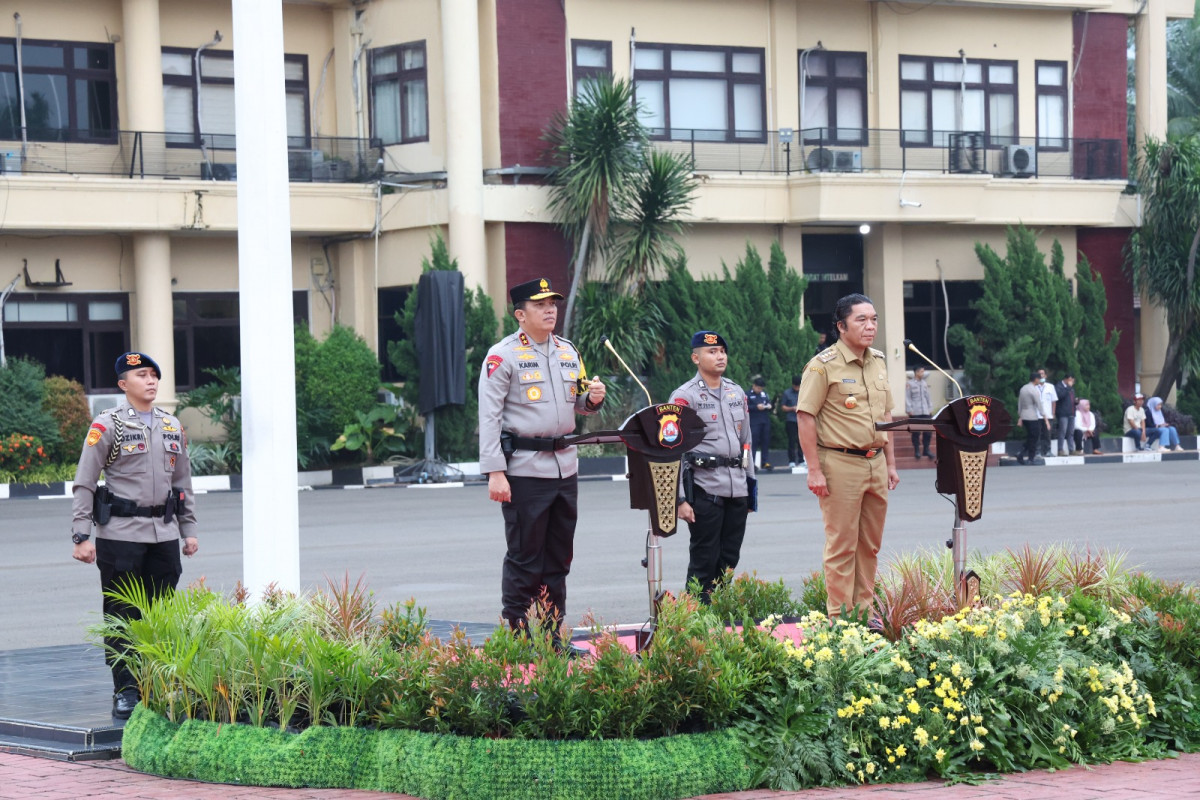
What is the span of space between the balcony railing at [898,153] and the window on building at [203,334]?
8.50 meters

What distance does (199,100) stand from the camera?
30.6 metres

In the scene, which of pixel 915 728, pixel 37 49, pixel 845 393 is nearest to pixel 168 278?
pixel 37 49

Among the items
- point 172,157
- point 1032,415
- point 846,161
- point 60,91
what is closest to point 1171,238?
point 1032,415

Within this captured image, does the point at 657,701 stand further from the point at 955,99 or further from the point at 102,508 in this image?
the point at 955,99

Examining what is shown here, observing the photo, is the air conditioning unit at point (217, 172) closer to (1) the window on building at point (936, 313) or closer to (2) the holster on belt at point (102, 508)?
(1) the window on building at point (936, 313)

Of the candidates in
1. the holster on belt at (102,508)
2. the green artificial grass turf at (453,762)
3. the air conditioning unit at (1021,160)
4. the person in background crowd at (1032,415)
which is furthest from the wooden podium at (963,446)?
the air conditioning unit at (1021,160)

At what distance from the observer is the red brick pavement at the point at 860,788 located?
686 cm

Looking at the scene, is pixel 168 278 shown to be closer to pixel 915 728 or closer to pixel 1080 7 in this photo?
pixel 1080 7

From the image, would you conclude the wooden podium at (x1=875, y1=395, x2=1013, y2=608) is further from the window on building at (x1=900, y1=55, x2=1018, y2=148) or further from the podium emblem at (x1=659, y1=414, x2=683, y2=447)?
the window on building at (x1=900, y1=55, x2=1018, y2=148)

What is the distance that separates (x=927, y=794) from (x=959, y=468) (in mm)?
3026

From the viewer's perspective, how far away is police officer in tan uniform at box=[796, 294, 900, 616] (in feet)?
30.7

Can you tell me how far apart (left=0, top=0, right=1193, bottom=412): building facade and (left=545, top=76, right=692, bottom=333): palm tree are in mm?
559

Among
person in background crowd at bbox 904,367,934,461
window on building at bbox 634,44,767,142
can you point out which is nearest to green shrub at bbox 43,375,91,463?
window on building at bbox 634,44,767,142

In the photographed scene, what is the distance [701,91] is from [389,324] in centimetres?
744
